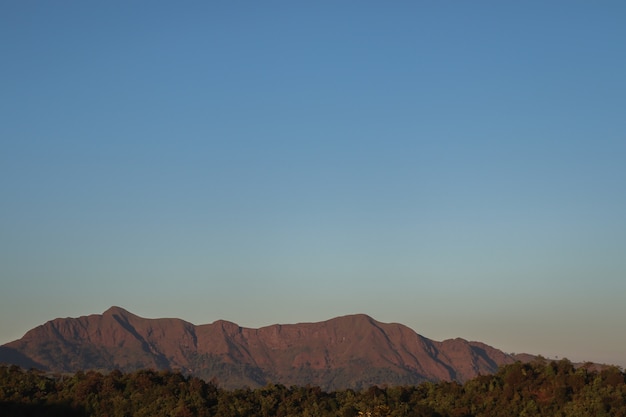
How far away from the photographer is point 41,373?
127938mm

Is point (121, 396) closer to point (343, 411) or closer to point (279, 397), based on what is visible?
point (279, 397)

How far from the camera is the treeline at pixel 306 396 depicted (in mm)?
92938

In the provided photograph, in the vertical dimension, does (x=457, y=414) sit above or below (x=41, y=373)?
below

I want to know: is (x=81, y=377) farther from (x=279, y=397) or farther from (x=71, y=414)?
(x=279, y=397)

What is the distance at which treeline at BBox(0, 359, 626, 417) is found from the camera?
305ft

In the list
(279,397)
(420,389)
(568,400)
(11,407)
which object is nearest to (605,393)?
(568,400)

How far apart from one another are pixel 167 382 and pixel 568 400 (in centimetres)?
5656

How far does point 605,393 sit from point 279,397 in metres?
45.6

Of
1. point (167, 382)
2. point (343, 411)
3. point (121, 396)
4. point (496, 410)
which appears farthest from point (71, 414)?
point (496, 410)

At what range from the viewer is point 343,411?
10412 cm

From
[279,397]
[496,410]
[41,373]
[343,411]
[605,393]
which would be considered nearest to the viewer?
[605,393]

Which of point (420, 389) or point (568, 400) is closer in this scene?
point (568, 400)

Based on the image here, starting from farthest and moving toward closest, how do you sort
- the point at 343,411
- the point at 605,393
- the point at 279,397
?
1. the point at 279,397
2. the point at 343,411
3. the point at 605,393

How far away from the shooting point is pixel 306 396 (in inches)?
4444
